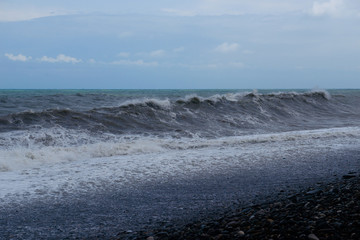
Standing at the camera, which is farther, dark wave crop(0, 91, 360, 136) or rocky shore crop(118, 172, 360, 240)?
dark wave crop(0, 91, 360, 136)

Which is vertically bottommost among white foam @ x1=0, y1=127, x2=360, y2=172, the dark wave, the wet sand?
Result: the wet sand

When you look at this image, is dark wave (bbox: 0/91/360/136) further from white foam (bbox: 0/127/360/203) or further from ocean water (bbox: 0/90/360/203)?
white foam (bbox: 0/127/360/203)

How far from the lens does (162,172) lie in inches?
245

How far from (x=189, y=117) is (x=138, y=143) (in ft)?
18.3

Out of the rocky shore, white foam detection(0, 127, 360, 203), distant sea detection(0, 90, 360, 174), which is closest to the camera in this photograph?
the rocky shore

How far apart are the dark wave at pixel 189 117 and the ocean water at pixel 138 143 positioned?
3cm

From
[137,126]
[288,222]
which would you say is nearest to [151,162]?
[288,222]

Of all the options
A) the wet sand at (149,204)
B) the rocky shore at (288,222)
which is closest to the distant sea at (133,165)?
the wet sand at (149,204)

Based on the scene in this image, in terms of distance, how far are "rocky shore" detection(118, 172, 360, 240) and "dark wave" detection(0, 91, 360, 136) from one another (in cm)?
732

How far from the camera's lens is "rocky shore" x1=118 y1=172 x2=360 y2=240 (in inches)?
115

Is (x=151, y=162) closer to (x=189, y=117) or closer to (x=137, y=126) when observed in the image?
(x=137, y=126)

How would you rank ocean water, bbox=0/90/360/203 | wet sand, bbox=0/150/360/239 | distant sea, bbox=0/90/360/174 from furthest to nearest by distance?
distant sea, bbox=0/90/360/174, ocean water, bbox=0/90/360/203, wet sand, bbox=0/150/360/239

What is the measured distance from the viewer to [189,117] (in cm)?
1420

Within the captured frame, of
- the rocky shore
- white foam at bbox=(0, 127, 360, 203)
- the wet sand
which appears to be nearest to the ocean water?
white foam at bbox=(0, 127, 360, 203)
